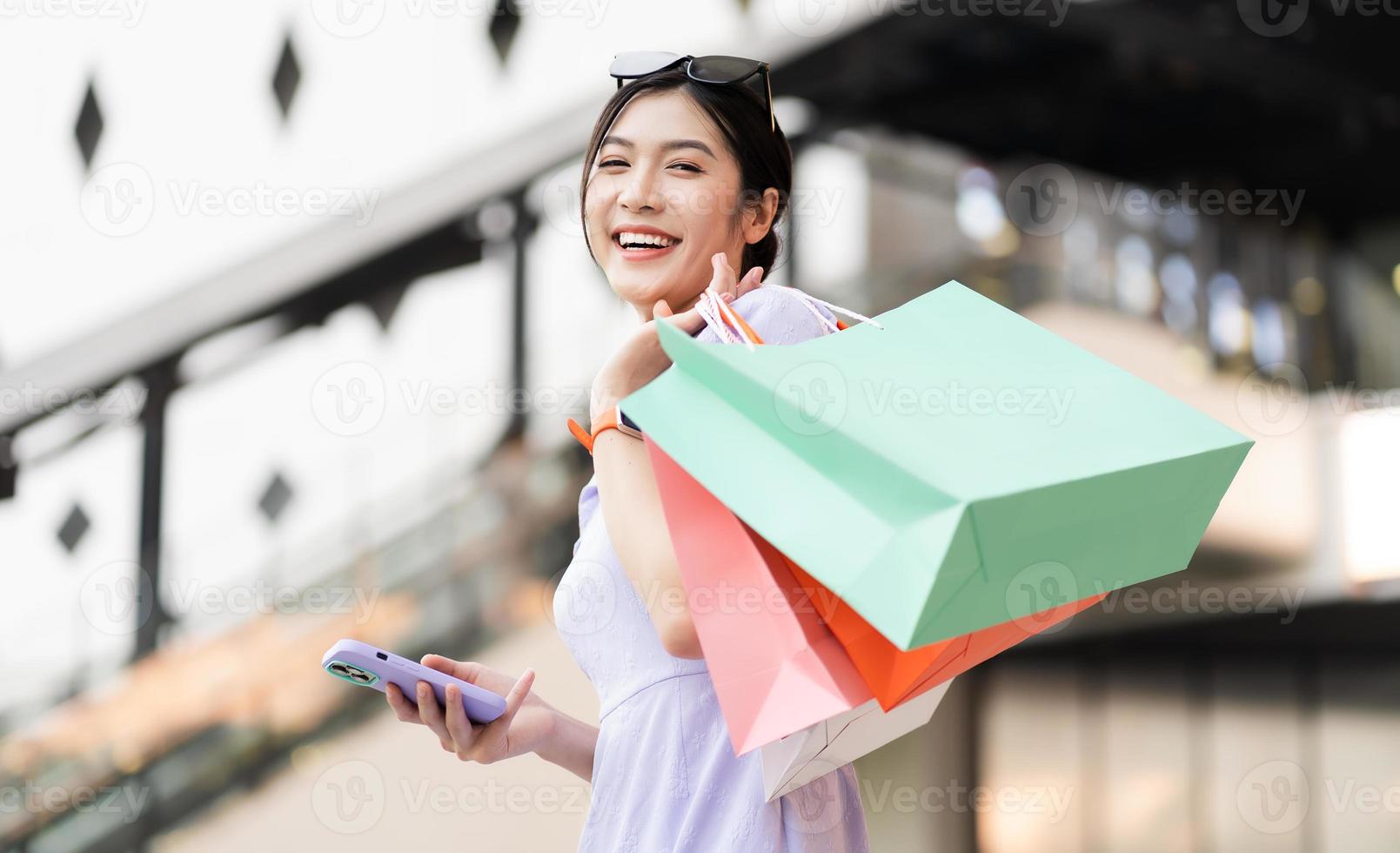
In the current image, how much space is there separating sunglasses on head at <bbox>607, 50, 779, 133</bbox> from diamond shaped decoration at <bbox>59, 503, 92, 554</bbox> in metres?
4.47

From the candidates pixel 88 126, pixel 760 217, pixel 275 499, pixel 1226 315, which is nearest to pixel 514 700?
pixel 760 217

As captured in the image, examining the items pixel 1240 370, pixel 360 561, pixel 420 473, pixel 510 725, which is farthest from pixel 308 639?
pixel 1240 370

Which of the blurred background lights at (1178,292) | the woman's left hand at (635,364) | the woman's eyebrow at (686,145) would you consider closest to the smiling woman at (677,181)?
the woman's eyebrow at (686,145)

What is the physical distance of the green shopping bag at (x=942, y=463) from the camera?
2.69ft

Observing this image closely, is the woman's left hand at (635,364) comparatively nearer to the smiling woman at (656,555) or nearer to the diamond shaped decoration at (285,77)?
the smiling woman at (656,555)

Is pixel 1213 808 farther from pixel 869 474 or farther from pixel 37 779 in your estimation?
pixel 869 474

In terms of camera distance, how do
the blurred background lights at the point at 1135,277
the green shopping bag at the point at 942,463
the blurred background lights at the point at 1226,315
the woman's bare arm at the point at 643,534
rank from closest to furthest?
the green shopping bag at the point at 942,463 → the woman's bare arm at the point at 643,534 → the blurred background lights at the point at 1135,277 → the blurred background lights at the point at 1226,315

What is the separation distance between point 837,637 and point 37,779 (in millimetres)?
4729

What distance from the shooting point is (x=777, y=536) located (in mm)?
883

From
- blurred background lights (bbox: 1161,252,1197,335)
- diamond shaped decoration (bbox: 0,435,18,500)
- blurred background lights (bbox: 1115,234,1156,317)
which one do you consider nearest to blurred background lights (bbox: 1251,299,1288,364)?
blurred background lights (bbox: 1161,252,1197,335)

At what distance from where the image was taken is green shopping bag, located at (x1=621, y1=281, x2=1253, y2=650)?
2.69ft

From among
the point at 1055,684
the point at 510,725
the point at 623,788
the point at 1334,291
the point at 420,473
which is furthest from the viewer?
the point at 1334,291

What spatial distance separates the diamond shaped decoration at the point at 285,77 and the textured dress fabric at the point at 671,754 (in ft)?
14.2

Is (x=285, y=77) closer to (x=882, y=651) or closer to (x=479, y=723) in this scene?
(x=479, y=723)
